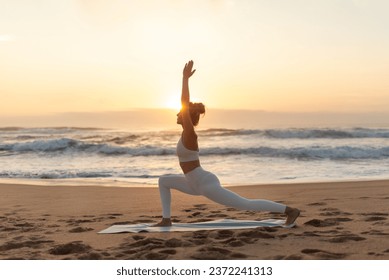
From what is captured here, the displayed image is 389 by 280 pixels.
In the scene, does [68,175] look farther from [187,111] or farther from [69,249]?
[69,249]

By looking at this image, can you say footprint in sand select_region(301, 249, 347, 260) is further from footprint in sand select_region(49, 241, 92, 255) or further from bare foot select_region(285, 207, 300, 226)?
footprint in sand select_region(49, 241, 92, 255)

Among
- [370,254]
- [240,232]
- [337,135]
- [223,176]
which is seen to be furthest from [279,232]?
[337,135]

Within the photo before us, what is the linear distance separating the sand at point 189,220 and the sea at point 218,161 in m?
2.49

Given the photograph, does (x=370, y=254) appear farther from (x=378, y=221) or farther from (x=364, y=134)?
(x=364, y=134)

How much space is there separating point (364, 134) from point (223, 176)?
2372 centimetres

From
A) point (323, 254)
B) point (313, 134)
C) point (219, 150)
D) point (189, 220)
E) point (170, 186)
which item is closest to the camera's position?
point (323, 254)

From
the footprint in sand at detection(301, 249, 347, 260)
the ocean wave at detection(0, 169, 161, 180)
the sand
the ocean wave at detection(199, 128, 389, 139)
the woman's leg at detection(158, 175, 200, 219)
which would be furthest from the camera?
the ocean wave at detection(199, 128, 389, 139)

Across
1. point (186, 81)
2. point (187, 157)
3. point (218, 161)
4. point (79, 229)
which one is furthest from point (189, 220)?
point (218, 161)

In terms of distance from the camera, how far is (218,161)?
743 inches

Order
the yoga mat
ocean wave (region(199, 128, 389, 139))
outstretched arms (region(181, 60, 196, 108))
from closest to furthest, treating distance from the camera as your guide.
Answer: outstretched arms (region(181, 60, 196, 108)) < the yoga mat < ocean wave (region(199, 128, 389, 139))

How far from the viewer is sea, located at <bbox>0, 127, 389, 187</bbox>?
13109 millimetres

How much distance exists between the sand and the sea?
2.49 meters

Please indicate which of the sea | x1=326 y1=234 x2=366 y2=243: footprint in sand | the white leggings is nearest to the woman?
the white leggings

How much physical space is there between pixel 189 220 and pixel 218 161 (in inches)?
483
